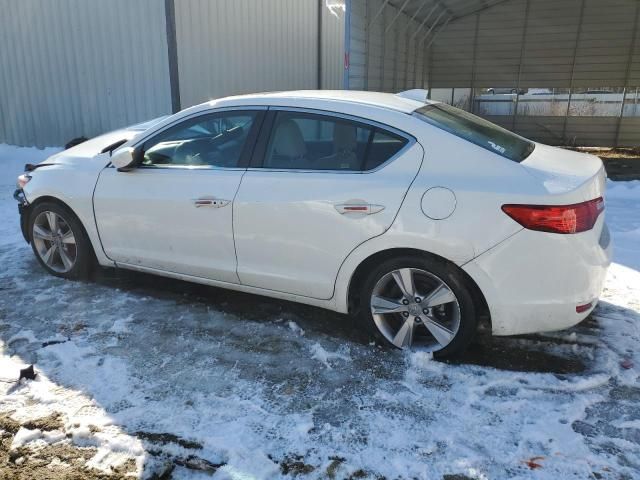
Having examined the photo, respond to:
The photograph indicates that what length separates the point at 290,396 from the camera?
2980 mm

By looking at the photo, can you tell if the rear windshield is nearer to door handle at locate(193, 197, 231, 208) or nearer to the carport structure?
door handle at locate(193, 197, 231, 208)

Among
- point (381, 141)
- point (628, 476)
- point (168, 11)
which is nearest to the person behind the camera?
point (628, 476)

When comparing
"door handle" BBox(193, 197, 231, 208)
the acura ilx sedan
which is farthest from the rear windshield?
"door handle" BBox(193, 197, 231, 208)

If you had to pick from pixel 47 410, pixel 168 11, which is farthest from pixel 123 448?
pixel 168 11

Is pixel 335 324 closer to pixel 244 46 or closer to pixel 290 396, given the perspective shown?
pixel 290 396

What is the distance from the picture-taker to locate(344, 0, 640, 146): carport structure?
1316cm

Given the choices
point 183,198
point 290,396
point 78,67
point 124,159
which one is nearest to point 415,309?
point 290,396

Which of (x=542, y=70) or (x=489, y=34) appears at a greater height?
(x=489, y=34)

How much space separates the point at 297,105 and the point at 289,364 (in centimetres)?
169

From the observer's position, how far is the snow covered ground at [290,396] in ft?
8.18

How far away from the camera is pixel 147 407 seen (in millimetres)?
2873

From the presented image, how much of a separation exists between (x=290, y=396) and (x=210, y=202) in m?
1.42

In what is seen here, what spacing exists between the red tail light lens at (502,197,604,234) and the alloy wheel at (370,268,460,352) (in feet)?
1.90

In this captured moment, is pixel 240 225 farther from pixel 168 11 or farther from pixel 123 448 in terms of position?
pixel 168 11
